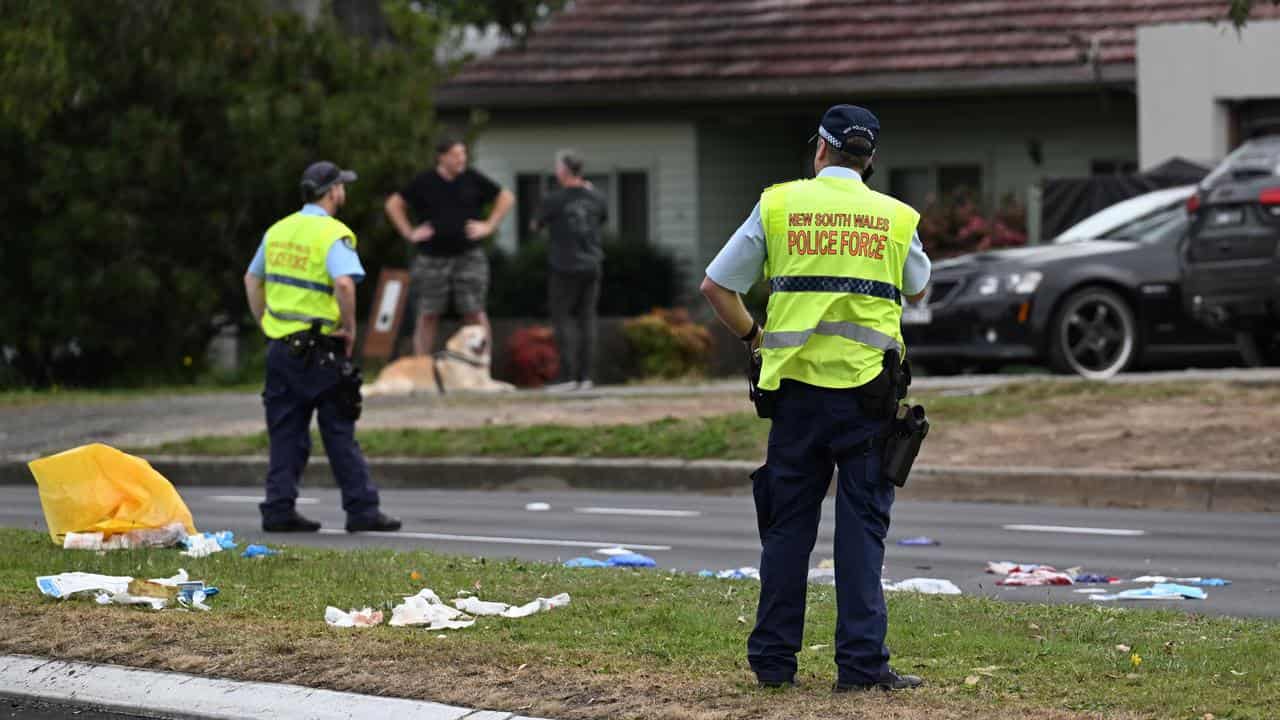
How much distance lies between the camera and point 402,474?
1589cm

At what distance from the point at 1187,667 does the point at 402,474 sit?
30.4 feet

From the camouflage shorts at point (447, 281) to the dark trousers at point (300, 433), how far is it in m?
7.28

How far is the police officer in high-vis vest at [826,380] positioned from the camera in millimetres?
7039

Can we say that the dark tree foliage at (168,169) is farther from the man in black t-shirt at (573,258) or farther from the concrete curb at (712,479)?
the concrete curb at (712,479)

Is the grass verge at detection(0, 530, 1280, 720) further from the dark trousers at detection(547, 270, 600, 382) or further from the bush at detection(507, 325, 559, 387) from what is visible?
the bush at detection(507, 325, 559, 387)

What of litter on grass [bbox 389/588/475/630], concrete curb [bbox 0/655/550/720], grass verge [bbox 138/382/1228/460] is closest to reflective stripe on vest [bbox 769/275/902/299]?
concrete curb [bbox 0/655/550/720]

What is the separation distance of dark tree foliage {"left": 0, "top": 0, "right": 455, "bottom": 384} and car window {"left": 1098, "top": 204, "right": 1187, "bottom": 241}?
23.4ft

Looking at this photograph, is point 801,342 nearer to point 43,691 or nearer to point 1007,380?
point 43,691

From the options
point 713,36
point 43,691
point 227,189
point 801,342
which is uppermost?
point 713,36

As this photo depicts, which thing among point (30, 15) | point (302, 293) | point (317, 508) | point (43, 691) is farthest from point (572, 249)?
point (43, 691)

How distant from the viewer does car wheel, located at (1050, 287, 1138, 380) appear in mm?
18438

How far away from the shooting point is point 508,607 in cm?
855

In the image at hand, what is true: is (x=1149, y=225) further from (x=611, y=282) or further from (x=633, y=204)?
(x=633, y=204)

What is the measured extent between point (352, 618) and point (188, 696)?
1143mm
